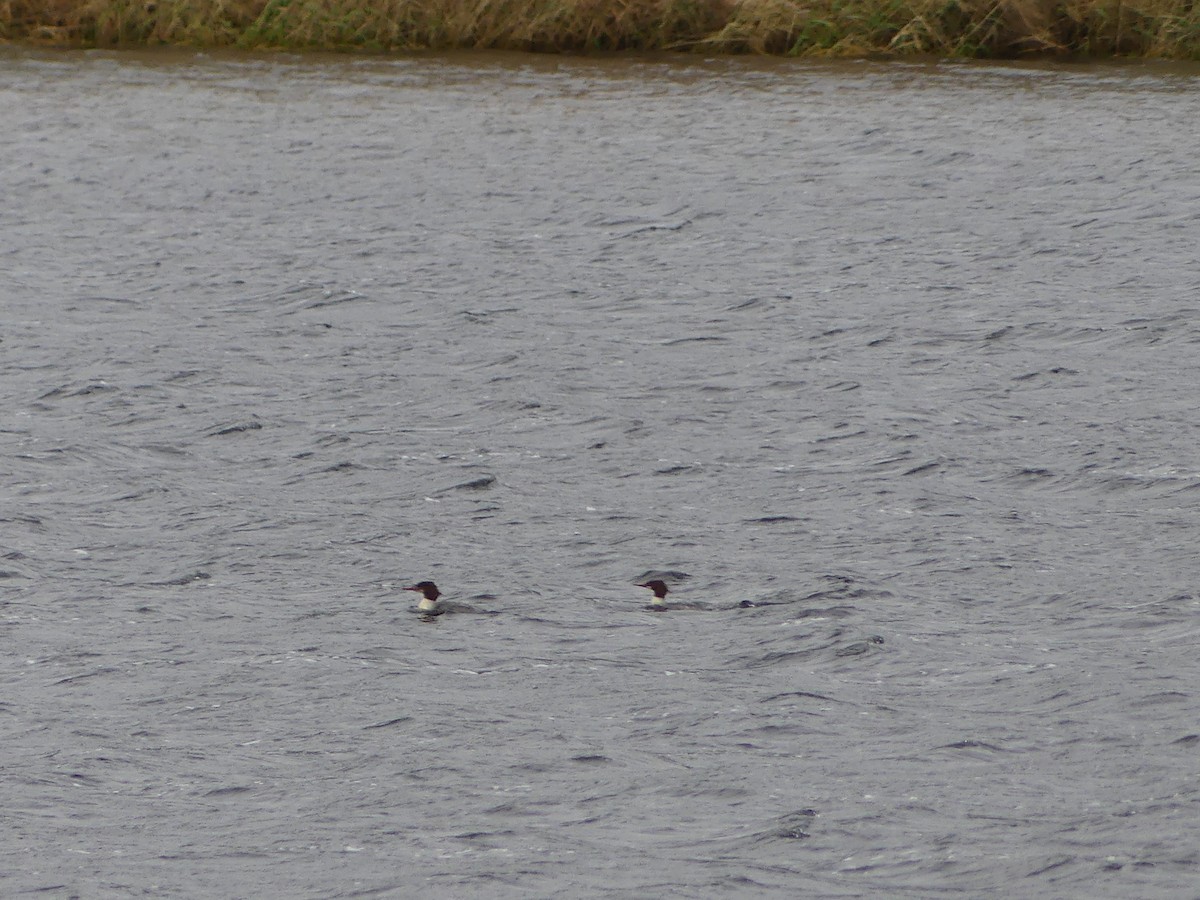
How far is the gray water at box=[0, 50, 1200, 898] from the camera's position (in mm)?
9531

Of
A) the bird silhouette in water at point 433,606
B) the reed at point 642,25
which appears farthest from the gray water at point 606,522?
the reed at point 642,25

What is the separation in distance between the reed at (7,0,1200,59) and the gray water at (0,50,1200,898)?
757cm

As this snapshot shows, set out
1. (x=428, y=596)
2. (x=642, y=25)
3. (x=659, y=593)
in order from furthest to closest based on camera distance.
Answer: (x=642, y=25), (x=659, y=593), (x=428, y=596)

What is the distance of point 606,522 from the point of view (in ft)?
45.9

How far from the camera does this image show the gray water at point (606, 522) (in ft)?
31.3

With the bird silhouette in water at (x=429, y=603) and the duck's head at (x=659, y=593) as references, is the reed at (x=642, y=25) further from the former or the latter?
the bird silhouette in water at (x=429, y=603)

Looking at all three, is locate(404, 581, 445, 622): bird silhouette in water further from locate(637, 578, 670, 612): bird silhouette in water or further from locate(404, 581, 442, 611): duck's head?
locate(637, 578, 670, 612): bird silhouette in water

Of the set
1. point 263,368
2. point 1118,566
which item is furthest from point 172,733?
point 263,368

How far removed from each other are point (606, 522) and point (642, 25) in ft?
81.0

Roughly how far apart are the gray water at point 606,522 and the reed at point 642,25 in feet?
24.8

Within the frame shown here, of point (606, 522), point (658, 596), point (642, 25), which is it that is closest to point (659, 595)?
point (658, 596)

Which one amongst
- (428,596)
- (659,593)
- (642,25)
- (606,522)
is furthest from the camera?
(642,25)

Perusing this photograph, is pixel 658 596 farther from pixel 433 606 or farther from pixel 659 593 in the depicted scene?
pixel 433 606

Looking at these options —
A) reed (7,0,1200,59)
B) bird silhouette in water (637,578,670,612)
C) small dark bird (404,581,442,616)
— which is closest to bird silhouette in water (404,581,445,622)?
small dark bird (404,581,442,616)
